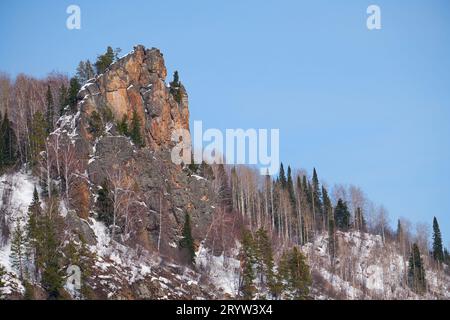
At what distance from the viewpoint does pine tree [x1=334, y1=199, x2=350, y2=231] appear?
11481 centimetres

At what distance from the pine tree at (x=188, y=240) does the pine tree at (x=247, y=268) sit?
19.1ft

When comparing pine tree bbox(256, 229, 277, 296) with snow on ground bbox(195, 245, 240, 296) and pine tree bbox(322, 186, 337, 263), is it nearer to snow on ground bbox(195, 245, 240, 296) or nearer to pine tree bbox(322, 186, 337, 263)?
snow on ground bbox(195, 245, 240, 296)

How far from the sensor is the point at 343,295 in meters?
86.6

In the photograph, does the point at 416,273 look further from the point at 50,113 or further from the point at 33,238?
the point at 33,238

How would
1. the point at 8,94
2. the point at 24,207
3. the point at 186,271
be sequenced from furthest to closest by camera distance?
the point at 8,94
the point at 186,271
the point at 24,207

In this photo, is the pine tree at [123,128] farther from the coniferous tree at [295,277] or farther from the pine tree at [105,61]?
the coniferous tree at [295,277]

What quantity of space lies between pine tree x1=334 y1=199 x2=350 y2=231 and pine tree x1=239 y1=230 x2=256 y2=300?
4099cm

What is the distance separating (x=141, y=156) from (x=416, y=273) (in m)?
38.8

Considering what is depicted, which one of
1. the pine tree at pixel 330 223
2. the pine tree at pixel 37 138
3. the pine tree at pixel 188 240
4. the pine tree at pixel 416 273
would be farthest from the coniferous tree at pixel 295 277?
the pine tree at pixel 416 273

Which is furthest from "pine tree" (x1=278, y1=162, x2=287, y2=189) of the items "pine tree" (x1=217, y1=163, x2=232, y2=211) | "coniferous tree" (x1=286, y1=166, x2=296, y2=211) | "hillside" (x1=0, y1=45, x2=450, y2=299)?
"pine tree" (x1=217, y1=163, x2=232, y2=211)

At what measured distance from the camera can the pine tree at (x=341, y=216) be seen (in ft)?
377
